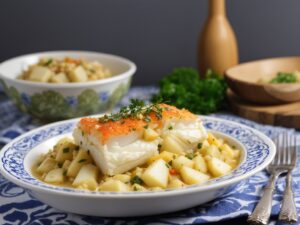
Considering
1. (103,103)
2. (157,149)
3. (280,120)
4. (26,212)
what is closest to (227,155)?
(157,149)

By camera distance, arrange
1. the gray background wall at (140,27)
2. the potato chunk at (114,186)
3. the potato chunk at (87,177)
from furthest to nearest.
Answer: the gray background wall at (140,27), the potato chunk at (87,177), the potato chunk at (114,186)

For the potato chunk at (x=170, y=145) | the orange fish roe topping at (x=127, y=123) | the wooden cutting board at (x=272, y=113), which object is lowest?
the wooden cutting board at (x=272, y=113)

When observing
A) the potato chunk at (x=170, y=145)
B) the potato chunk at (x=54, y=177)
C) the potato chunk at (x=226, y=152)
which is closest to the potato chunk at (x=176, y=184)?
the potato chunk at (x=170, y=145)

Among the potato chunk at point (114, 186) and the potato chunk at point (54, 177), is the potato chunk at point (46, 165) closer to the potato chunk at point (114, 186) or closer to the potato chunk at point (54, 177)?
the potato chunk at point (54, 177)

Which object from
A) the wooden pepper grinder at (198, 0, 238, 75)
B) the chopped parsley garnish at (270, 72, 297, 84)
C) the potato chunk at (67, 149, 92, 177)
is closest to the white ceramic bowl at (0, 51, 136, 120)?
the wooden pepper grinder at (198, 0, 238, 75)

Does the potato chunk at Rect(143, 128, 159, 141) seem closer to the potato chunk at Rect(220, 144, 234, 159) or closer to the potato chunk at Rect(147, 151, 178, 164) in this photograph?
the potato chunk at Rect(147, 151, 178, 164)

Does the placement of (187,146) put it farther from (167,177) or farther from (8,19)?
(8,19)

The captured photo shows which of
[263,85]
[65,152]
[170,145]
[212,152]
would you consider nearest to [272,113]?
Answer: [263,85]

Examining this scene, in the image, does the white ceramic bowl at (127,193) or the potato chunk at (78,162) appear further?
the potato chunk at (78,162)
